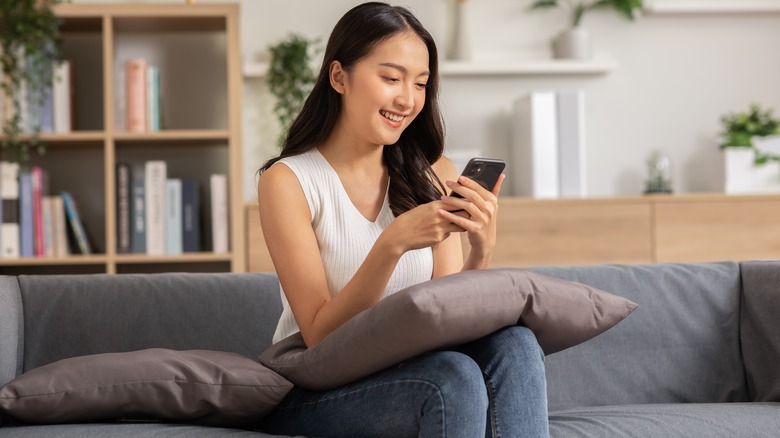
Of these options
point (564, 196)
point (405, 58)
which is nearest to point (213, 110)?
point (564, 196)

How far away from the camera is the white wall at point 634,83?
401 cm

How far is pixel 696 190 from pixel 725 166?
0.92ft

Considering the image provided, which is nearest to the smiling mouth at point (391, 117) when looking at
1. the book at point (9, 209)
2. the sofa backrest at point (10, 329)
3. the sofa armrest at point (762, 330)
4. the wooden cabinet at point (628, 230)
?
the sofa backrest at point (10, 329)

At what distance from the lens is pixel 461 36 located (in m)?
3.92

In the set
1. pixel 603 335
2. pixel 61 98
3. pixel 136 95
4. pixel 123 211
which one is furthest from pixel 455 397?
pixel 61 98

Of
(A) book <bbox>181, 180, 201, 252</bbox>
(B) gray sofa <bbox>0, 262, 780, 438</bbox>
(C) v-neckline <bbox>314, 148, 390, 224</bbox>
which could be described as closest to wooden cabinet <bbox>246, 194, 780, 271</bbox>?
(A) book <bbox>181, 180, 201, 252</bbox>

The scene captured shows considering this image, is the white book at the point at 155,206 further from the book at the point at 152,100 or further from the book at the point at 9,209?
the book at the point at 9,209

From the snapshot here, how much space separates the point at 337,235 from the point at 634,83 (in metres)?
2.57

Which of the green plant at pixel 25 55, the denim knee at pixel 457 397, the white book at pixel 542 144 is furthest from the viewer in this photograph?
the white book at pixel 542 144

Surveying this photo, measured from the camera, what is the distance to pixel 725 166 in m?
3.80

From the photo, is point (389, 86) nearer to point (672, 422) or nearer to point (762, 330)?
point (672, 422)

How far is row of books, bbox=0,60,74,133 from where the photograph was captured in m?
3.53

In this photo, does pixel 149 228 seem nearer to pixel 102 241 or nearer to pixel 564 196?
pixel 102 241

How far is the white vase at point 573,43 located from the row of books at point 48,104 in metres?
1.99
